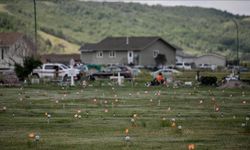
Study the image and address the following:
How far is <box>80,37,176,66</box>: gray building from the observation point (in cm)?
11369

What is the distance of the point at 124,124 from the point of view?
23125mm

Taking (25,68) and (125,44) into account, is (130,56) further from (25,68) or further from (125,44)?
(25,68)

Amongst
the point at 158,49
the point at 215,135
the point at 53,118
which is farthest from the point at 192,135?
the point at 158,49

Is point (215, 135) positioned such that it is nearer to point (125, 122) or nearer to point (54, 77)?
point (125, 122)

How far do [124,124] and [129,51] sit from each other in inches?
3567

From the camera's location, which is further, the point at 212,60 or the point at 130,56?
the point at 212,60

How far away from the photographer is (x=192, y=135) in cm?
2003

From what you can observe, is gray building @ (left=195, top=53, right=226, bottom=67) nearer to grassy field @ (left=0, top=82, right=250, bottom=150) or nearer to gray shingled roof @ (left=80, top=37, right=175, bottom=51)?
gray shingled roof @ (left=80, top=37, right=175, bottom=51)

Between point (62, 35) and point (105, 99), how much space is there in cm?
13913

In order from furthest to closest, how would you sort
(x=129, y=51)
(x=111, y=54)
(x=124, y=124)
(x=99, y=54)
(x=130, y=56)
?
(x=99, y=54) < (x=111, y=54) < (x=130, y=56) < (x=129, y=51) < (x=124, y=124)

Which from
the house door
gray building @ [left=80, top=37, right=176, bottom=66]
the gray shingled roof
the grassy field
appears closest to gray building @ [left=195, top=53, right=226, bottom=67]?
gray building @ [left=80, top=37, right=176, bottom=66]

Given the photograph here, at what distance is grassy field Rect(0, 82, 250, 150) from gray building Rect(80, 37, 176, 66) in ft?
257

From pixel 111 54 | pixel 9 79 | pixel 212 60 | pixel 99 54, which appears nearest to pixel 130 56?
pixel 111 54

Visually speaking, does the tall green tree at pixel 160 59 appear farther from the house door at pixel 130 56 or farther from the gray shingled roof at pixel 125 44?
the house door at pixel 130 56
